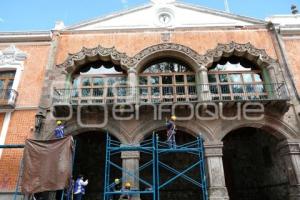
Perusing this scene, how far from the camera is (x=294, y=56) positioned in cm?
1383

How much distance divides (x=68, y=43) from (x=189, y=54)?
6466mm

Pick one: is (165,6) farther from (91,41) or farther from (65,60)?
(65,60)

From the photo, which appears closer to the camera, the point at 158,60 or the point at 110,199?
the point at 110,199

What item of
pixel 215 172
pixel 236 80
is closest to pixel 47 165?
pixel 215 172

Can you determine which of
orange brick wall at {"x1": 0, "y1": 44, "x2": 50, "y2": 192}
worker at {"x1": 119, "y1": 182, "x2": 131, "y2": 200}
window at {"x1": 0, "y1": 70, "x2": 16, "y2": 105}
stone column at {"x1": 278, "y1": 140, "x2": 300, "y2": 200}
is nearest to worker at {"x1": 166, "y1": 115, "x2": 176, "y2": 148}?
worker at {"x1": 119, "y1": 182, "x2": 131, "y2": 200}

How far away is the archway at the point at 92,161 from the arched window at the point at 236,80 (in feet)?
22.6

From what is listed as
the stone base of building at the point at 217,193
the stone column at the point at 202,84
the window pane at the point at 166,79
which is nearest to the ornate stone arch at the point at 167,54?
the stone column at the point at 202,84

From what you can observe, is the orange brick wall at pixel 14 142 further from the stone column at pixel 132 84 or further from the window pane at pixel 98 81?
the stone column at pixel 132 84

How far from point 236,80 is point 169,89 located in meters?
3.39

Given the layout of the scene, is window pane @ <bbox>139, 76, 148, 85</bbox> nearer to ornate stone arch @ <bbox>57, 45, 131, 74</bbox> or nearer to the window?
ornate stone arch @ <bbox>57, 45, 131, 74</bbox>

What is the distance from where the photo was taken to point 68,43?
14414 mm

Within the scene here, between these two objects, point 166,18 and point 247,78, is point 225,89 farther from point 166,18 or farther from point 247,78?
point 166,18

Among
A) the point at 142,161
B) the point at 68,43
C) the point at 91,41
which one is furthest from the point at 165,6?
the point at 142,161

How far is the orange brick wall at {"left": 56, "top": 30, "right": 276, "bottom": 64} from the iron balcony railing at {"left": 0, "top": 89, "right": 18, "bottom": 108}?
267 centimetres
